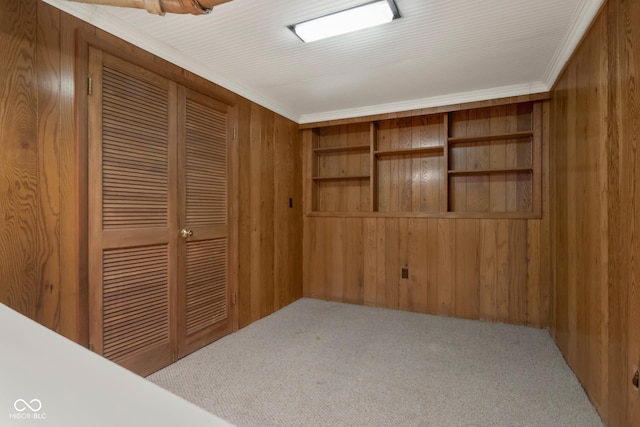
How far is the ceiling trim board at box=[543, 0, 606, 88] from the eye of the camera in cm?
168

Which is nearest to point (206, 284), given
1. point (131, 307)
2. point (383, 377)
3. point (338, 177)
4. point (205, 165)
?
point (131, 307)

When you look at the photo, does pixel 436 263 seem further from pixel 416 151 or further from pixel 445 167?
pixel 416 151

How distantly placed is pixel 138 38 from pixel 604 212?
286 centimetres

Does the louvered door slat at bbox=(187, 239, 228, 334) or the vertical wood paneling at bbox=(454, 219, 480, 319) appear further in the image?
the vertical wood paneling at bbox=(454, 219, 480, 319)

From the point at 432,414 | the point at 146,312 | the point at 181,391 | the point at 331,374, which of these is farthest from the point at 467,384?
the point at 146,312

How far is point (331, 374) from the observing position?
2.04m

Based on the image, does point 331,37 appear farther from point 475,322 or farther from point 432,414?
point 475,322

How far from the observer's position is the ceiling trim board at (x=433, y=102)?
2820mm

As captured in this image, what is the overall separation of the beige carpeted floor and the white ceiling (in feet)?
7.01

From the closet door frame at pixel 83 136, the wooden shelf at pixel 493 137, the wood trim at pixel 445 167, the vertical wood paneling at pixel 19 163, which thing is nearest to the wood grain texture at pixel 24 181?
the vertical wood paneling at pixel 19 163

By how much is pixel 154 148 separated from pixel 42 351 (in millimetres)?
1793

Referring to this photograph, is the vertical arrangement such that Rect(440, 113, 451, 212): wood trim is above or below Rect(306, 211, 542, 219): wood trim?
above

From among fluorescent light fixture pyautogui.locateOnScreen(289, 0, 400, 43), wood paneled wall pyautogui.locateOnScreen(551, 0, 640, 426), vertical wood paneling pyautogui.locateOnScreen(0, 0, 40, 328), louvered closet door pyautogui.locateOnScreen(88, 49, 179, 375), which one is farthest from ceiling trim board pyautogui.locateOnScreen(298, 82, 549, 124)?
vertical wood paneling pyautogui.locateOnScreen(0, 0, 40, 328)

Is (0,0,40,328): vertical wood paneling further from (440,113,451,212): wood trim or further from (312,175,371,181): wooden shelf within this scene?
(440,113,451,212): wood trim
